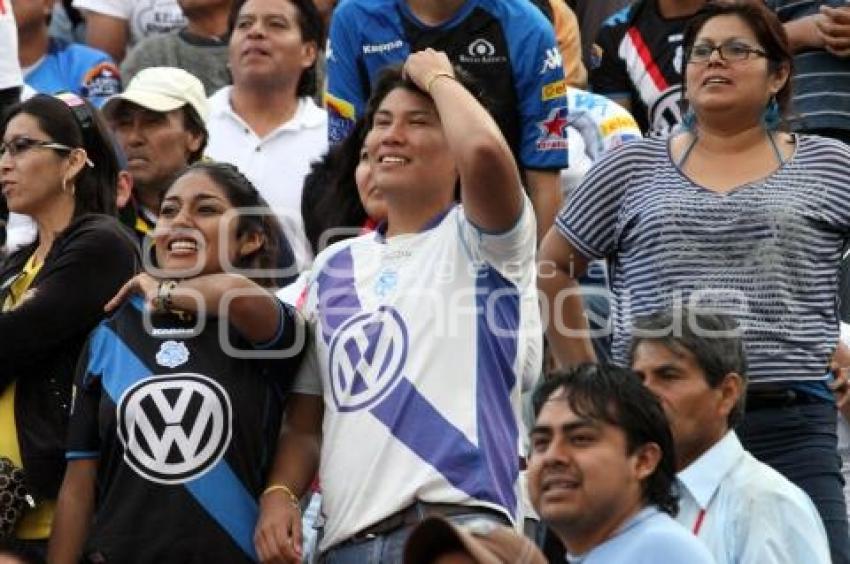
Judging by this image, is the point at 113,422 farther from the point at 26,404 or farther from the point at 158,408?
the point at 26,404

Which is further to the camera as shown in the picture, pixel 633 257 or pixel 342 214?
pixel 342 214

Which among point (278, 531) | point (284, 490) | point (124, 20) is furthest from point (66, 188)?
point (124, 20)

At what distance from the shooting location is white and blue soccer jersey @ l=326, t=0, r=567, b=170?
8.37m

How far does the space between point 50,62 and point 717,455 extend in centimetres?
533

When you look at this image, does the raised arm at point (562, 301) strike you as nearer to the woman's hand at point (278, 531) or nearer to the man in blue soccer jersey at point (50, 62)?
the woman's hand at point (278, 531)

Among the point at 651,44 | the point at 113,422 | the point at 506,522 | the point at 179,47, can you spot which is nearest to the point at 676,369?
the point at 506,522

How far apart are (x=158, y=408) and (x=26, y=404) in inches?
29.0

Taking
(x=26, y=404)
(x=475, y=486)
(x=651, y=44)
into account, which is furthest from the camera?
(x=651, y=44)

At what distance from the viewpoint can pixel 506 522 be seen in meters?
6.05

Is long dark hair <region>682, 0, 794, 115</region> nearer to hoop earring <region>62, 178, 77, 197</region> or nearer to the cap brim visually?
hoop earring <region>62, 178, 77, 197</region>

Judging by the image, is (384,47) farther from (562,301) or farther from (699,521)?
(699,521)

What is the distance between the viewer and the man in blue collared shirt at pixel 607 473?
5316 millimetres

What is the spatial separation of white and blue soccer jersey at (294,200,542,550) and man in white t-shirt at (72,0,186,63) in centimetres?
531

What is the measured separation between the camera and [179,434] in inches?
251
